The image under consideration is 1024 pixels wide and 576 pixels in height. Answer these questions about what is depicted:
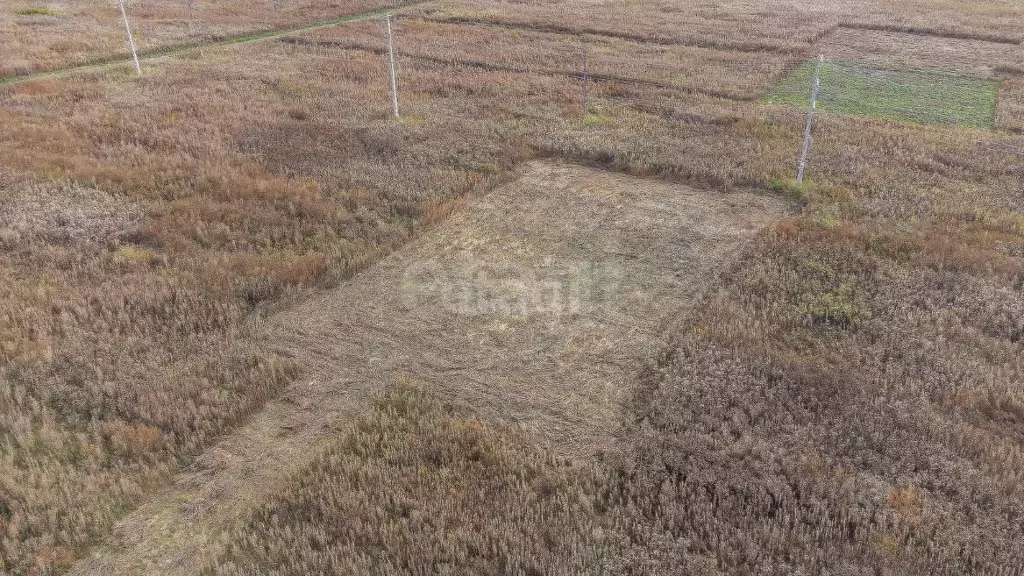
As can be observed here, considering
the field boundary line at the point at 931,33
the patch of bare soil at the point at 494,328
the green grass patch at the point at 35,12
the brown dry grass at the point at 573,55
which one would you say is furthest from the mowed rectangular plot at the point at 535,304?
the green grass patch at the point at 35,12

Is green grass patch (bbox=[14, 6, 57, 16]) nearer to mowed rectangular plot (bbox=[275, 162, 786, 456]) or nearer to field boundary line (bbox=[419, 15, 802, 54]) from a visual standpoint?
field boundary line (bbox=[419, 15, 802, 54])

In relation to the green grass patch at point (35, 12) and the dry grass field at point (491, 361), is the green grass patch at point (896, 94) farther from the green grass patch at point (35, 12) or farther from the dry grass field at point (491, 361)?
the green grass patch at point (35, 12)

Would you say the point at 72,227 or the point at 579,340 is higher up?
the point at 72,227

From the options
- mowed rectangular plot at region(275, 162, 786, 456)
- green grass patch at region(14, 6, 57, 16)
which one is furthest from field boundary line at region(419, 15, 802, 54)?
mowed rectangular plot at region(275, 162, 786, 456)

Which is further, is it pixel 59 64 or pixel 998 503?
pixel 59 64

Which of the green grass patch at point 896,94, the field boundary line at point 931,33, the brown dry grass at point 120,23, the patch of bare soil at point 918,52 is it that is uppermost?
the brown dry grass at point 120,23

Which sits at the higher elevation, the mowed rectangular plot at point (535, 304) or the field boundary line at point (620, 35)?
the field boundary line at point (620, 35)

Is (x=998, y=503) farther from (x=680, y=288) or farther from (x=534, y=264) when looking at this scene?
(x=534, y=264)

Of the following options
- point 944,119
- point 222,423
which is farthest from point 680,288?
point 944,119
